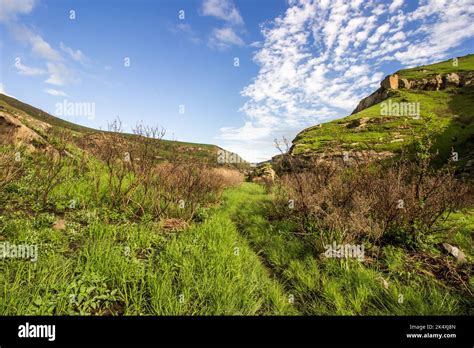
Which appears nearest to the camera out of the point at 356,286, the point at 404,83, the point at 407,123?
the point at 356,286

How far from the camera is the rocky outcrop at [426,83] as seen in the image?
196 ft

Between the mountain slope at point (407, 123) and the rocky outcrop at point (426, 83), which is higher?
the rocky outcrop at point (426, 83)

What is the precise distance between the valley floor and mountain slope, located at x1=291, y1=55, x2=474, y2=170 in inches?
169

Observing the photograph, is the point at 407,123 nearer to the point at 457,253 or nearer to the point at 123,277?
the point at 457,253

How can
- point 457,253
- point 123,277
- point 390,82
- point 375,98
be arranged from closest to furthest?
point 123,277 → point 457,253 → point 390,82 → point 375,98

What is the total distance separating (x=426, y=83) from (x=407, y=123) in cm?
4901

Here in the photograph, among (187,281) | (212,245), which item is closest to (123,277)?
(187,281)

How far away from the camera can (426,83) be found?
210 feet

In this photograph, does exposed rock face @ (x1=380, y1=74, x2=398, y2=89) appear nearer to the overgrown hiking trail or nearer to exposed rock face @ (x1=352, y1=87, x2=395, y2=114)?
exposed rock face @ (x1=352, y1=87, x2=395, y2=114)

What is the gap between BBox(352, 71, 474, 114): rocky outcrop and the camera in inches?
2346

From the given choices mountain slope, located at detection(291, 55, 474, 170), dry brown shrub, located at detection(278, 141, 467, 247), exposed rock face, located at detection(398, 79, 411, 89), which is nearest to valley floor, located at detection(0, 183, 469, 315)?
dry brown shrub, located at detection(278, 141, 467, 247)

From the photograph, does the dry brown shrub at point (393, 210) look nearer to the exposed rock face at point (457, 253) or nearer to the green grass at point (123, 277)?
the exposed rock face at point (457, 253)

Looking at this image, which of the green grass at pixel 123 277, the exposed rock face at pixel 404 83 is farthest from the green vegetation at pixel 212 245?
the exposed rock face at pixel 404 83
